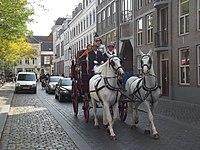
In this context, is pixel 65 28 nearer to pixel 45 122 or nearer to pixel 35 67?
pixel 35 67

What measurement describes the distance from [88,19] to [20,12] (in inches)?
1301

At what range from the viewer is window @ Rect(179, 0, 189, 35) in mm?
20522

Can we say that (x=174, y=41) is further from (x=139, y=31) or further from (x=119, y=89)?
(x=119, y=89)

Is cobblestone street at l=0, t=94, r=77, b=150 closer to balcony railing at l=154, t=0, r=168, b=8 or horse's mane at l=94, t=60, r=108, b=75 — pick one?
horse's mane at l=94, t=60, r=108, b=75

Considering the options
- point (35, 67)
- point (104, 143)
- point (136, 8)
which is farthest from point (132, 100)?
point (35, 67)

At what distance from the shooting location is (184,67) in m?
20.9

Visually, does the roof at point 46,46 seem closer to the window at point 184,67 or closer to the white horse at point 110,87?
the window at point 184,67

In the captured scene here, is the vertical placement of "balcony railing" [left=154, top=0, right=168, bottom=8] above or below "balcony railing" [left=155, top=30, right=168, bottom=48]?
above

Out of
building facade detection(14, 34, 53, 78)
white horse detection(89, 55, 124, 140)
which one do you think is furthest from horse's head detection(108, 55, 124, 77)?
building facade detection(14, 34, 53, 78)

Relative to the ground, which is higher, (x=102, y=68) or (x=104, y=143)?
(x=102, y=68)

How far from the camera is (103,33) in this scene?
41.4m

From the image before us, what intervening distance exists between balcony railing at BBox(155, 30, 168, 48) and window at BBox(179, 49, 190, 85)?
85.5 inches

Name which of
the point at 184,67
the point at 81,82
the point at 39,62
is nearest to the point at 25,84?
the point at 184,67

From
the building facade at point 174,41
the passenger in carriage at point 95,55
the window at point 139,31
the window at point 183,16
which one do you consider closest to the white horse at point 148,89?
the passenger in carriage at point 95,55
